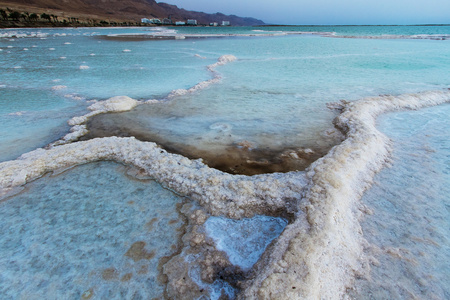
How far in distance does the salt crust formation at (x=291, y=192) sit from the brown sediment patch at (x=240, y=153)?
363 millimetres

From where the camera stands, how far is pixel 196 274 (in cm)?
310

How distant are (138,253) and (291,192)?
8.87 ft

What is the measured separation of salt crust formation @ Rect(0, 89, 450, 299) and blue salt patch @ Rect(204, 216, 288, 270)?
6.4 inches

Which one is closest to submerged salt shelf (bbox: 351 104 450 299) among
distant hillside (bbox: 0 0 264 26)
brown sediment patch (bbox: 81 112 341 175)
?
brown sediment patch (bbox: 81 112 341 175)

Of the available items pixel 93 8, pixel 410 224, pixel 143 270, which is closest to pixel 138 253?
pixel 143 270

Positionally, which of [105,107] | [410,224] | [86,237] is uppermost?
[410,224]

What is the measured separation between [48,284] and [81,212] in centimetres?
136

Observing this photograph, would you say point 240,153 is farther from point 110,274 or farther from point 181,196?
point 110,274

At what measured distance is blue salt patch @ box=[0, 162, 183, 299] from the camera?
9.89 feet

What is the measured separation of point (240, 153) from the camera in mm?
5953

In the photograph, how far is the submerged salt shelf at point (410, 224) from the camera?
290 cm

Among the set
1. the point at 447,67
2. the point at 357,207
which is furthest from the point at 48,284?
the point at 447,67

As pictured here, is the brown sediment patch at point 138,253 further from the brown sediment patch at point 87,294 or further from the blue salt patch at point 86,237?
the brown sediment patch at point 87,294

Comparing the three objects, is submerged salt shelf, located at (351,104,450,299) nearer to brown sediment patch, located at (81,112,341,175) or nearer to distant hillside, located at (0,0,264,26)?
brown sediment patch, located at (81,112,341,175)
